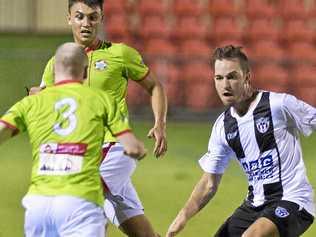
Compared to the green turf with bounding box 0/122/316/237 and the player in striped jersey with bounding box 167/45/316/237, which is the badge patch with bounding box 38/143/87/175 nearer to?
the player in striped jersey with bounding box 167/45/316/237

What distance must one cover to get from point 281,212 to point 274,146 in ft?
1.48

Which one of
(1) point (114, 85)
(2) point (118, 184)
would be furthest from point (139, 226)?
(1) point (114, 85)

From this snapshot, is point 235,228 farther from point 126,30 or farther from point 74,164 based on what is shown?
point 126,30

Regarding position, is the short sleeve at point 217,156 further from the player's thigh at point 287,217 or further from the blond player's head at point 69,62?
the blond player's head at point 69,62

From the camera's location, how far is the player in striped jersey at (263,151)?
7.30 m

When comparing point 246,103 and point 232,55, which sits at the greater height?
point 232,55

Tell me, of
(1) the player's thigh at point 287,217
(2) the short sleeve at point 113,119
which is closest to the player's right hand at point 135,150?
(2) the short sleeve at point 113,119

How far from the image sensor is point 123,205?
8.43 m

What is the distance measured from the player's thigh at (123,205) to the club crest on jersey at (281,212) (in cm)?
154

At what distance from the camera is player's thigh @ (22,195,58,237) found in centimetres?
615

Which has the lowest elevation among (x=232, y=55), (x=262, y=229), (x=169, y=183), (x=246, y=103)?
(x=169, y=183)

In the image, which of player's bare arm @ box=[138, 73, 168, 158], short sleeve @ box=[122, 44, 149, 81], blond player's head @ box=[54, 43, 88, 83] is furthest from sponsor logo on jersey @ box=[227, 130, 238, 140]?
blond player's head @ box=[54, 43, 88, 83]

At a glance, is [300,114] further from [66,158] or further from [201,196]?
[66,158]

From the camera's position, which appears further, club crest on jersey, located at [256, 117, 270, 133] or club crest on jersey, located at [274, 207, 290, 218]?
club crest on jersey, located at [256, 117, 270, 133]
